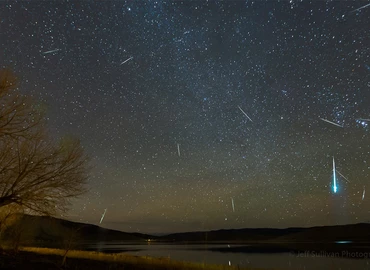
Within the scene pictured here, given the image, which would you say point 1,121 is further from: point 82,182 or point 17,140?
point 82,182

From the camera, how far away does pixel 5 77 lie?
43.6 feet

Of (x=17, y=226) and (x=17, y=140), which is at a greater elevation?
(x=17, y=140)

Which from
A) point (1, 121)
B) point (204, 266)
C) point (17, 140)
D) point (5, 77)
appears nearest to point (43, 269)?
point (17, 140)

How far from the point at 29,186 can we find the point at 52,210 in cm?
164

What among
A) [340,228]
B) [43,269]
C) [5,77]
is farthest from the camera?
[340,228]

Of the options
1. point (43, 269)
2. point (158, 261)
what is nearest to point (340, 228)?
point (158, 261)

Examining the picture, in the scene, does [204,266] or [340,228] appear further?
[340,228]

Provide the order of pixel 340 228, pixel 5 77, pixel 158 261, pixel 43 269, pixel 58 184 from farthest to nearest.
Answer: pixel 340 228
pixel 158 261
pixel 43 269
pixel 58 184
pixel 5 77

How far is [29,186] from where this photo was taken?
14.6m

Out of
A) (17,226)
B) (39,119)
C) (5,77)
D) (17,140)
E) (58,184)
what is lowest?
(17,226)

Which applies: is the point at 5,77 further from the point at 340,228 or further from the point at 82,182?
the point at 340,228

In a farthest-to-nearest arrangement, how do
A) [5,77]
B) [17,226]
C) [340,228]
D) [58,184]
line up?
1. [340,228]
2. [17,226]
3. [58,184]
4. [5,77]

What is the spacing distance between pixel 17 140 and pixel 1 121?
1.22 m

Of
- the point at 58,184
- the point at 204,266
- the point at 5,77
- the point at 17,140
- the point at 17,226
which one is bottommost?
the point at 204,266
